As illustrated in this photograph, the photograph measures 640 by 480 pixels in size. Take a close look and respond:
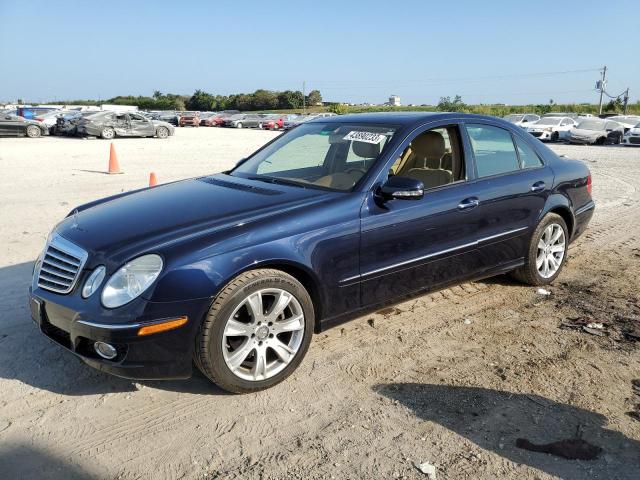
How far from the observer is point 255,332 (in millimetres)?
3348

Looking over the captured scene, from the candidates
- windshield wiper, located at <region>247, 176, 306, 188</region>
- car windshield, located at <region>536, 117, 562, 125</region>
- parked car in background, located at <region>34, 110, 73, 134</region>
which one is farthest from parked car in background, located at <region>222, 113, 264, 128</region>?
windshield wiper, located at <region>247, 176, 306, 188</region>

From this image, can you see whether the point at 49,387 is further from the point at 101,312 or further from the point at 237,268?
the point at 237,268

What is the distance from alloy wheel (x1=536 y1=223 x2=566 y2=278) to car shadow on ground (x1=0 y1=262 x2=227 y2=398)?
3296 millimetres

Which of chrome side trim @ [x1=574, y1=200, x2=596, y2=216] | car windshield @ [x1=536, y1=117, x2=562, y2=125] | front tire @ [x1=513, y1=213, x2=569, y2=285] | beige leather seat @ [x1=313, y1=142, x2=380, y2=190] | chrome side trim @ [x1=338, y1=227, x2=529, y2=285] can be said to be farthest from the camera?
car windshield @ [x1=536, y1=117, x2=562, y2=125]

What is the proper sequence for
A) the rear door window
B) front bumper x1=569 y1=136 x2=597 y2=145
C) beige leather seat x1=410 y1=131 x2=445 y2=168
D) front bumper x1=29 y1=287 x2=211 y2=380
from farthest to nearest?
front bumper x1=569 y1=136 x2=597 y2=145 < the rear door window < beige leather seat x1=410 y1=131 x2=445 y2=168 < front bumper x1=29 y1=287 x2=211 y2=380

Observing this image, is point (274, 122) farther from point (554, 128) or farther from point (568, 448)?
point (568, 448)

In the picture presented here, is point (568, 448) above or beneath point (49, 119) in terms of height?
beneath

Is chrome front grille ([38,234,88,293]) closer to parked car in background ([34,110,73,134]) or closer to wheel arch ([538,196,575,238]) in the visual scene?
wheel arch ([538,196,575,238])

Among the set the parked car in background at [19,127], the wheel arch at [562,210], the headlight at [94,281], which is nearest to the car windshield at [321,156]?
the headlight at [94,281]

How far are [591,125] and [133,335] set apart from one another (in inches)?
1135

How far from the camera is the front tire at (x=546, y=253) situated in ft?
16.6

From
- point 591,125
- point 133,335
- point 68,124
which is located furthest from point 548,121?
point 133,335

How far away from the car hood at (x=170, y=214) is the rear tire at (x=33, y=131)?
1062 inches

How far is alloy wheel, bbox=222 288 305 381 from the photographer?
328 centimetres
